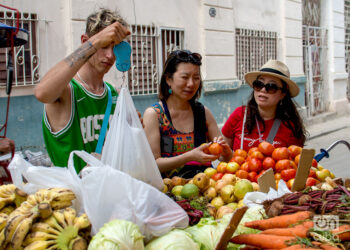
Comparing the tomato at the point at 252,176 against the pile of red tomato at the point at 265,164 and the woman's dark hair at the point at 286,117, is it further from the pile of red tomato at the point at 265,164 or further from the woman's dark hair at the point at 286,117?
the woman's dark hair at the point at 286,117

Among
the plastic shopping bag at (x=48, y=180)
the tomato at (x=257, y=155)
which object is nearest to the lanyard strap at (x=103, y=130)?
the plastic shopping bag at (x=48, y=180)

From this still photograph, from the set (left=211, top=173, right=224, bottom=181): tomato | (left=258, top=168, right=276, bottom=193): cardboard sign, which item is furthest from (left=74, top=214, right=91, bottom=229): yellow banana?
(left=211, top=173, right=224, bottom=181): tomato

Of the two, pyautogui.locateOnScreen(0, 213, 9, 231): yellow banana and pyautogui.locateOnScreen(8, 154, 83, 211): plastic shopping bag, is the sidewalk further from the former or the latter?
pyautogui.locateOnScreen(0, 213, 9, 231): yellow banana

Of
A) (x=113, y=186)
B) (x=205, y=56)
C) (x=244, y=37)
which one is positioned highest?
(x=244, y=37)

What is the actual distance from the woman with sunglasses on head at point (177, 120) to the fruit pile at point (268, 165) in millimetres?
137

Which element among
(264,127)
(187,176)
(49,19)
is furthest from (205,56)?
(187,176)

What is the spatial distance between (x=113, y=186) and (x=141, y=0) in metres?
6.80

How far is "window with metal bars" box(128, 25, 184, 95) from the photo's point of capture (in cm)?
794

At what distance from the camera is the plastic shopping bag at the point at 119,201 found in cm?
176

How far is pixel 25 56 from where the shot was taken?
6191 mm

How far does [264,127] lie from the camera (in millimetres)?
3881

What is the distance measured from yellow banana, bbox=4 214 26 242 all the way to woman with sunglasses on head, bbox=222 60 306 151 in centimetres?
261

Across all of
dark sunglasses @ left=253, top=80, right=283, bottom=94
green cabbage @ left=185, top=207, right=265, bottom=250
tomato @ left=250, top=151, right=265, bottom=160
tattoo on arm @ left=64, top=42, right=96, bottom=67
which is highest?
tattoo on arm @ left=64, top=42, right=96, bottom=67

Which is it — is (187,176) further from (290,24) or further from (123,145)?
(290,24)
